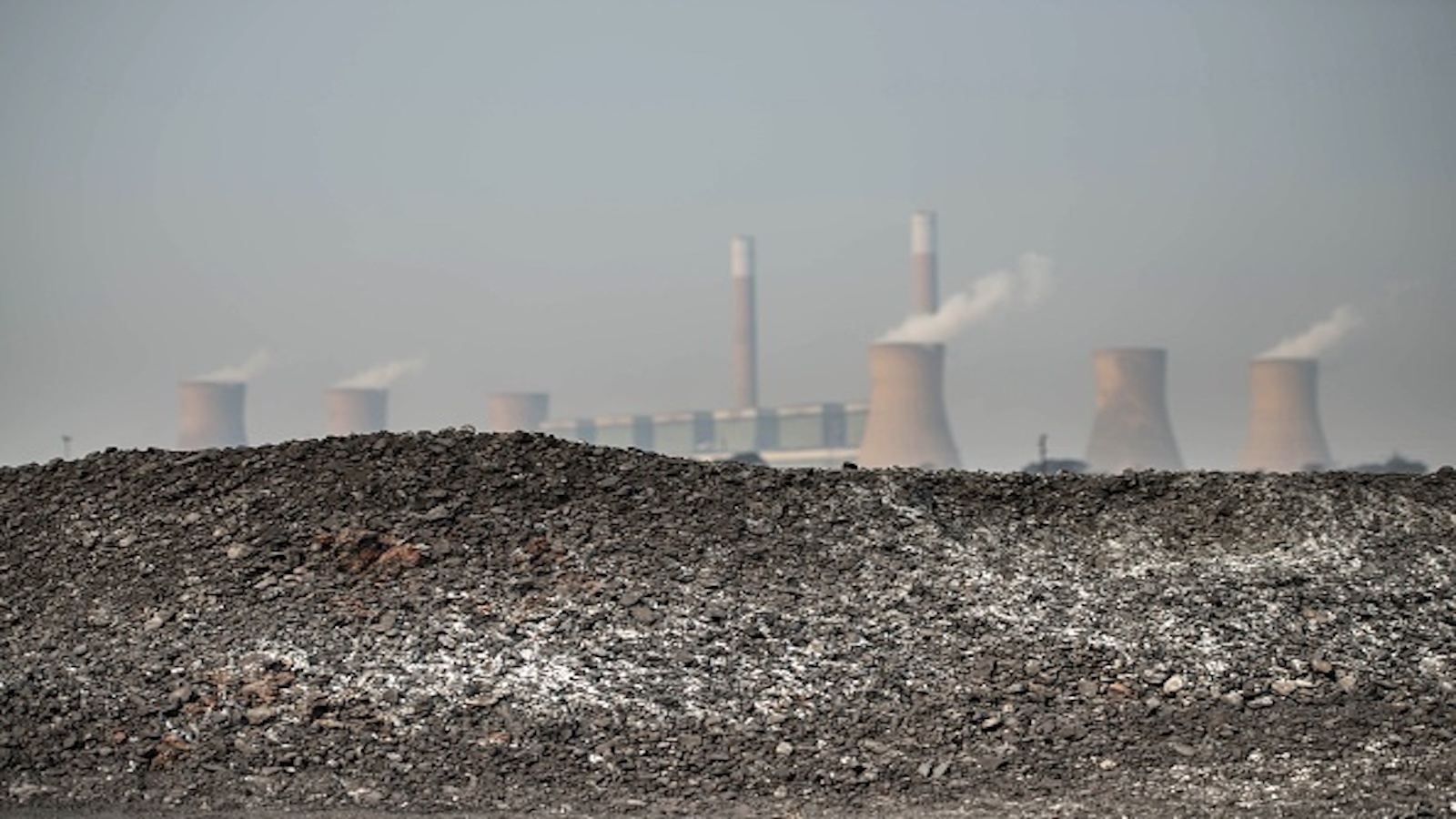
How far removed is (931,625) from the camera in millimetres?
13508

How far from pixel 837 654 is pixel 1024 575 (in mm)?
2268

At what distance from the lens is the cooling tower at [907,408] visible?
76.3 metres

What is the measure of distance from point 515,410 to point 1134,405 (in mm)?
41114

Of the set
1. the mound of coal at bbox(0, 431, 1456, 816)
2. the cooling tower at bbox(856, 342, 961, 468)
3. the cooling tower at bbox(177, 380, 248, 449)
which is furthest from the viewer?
the cooling tower at bbox(177, 380, 248, 449)

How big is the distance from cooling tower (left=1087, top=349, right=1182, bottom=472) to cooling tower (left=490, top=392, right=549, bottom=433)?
38548mm

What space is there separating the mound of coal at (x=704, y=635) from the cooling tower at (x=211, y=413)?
2752 inches

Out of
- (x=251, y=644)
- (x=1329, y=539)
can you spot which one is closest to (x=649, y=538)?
(x=251, y=644)

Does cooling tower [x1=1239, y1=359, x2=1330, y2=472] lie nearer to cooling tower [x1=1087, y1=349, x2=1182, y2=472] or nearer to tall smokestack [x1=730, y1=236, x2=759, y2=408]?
cooling tower [x1=1087, y1=349, x2=1182, y2=472]

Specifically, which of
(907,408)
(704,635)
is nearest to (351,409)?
(907,408)

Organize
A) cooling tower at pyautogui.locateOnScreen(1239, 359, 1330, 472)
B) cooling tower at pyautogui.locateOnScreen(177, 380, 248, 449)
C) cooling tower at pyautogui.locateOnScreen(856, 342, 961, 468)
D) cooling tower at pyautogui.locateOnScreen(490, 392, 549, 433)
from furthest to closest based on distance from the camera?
cooling tower at pyautogui.locateOnScreen(490, 392, 549, 433), cooling tower at pyautogui.locateOnScreen(177, 380, 248, 449), cooling tower at pyautogui.locateOnScreen(856, 342, 961, 468), cooling tower at pyautogui.locateOnScreen(1239, 359, 1330, 472)

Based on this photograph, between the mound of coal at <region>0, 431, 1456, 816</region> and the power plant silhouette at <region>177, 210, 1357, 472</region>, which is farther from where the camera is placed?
the power plant silhouette at <region>177, 210, 1357, 472</region>

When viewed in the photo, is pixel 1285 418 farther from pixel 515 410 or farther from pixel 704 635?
pixel 704 635

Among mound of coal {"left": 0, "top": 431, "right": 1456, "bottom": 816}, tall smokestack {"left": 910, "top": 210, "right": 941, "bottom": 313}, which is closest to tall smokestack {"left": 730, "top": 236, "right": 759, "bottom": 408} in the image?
tall smokestack {"left": 910, "top": 210, "right": 941, "bottom": 313}

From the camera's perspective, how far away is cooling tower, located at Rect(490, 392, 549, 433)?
346 feet
